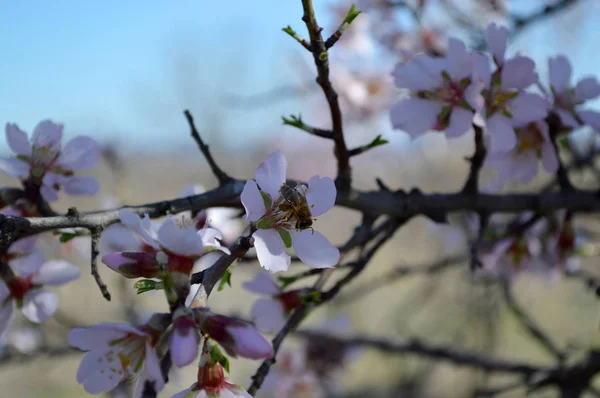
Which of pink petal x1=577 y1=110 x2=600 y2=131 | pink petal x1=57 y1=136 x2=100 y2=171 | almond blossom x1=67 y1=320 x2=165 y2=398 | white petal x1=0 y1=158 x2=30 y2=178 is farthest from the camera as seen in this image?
pink petal x1=577 y1=110 x2=600 y2=131

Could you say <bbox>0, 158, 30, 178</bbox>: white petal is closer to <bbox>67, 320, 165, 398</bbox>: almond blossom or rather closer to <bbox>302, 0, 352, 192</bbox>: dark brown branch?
<bbox>67, 320, 165, 398</bbox>: almond blossom

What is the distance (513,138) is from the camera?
0.95 meters

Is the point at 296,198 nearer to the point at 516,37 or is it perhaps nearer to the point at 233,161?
the point at 516,37

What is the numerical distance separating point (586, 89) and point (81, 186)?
1042mm

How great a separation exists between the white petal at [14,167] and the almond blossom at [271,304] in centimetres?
43

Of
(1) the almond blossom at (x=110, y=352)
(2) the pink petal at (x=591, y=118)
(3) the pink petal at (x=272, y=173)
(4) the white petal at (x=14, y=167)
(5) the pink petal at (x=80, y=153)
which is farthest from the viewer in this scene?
(2) the pink petal at (x=591, y=118)

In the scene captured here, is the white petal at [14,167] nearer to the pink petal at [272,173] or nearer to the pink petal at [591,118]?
the pink petal at [272,173]

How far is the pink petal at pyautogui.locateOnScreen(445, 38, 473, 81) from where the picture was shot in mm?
968

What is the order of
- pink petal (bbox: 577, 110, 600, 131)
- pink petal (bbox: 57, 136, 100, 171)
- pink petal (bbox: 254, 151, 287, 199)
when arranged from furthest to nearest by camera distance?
pink petal (bbox: 577, 110, 600, 131) → pink petal (bbox: 57, 136, 100, 171) → pink petal (bbox: 254, 151, 287, 199)

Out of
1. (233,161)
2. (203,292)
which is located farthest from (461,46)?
(233,161)

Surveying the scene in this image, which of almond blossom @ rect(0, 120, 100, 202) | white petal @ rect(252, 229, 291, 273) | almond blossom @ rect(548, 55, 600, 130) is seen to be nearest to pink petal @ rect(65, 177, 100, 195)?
almond blossom @ rect(0, 120, 100, 202)

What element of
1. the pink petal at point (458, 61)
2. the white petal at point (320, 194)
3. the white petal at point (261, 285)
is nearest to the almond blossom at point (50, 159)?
the white petal at point (261, 285)

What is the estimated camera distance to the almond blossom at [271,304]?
97 cm

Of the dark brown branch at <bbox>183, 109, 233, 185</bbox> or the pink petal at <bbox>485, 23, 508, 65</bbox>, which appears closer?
the dark brown branch at <bbox>183, 109, 233, 185</bbox>
